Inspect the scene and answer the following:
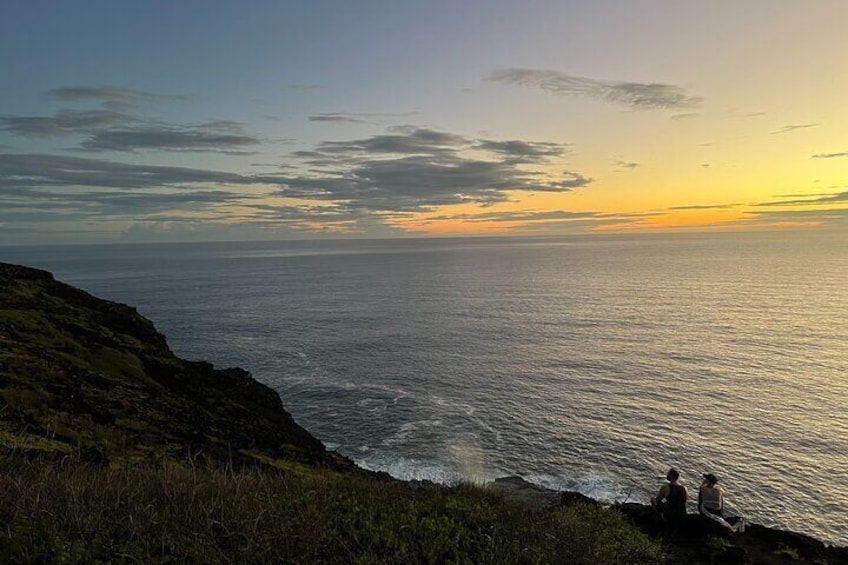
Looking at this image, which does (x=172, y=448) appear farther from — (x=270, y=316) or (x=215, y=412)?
(x=270, y=316)

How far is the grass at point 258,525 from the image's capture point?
28.8ft

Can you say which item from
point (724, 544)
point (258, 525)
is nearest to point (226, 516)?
point (258, 525)

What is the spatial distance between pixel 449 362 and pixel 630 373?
25272 mm

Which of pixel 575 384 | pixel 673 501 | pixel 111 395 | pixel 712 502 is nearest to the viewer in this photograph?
pixel 673 501

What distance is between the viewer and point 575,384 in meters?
63.2

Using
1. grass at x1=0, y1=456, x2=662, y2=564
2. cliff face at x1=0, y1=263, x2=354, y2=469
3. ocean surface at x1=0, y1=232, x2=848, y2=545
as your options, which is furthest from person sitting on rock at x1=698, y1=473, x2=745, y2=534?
ocean surface at x1=0, y1=232, x2=848, y2=545

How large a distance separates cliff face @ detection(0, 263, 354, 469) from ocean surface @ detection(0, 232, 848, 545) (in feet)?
40.0

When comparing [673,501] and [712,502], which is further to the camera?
[712,502]

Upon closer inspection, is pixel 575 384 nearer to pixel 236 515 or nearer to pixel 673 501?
pixel 673 501

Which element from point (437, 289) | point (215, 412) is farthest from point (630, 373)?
point (437, 289)

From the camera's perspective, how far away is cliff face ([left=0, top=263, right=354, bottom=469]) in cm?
2053

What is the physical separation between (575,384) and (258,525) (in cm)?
5848

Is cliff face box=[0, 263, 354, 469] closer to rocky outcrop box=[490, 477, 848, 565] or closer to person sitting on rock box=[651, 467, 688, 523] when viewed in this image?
rocky outcrop box=[490, 477, 848, 565]

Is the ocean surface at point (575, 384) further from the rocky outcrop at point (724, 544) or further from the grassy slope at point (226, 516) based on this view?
the grassy slope at point (226, 516)
